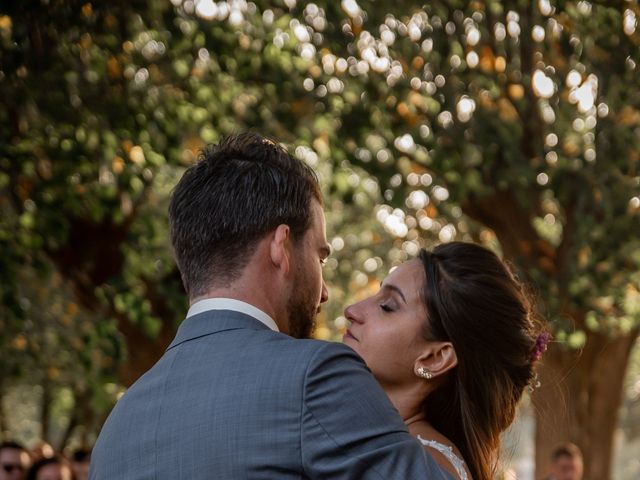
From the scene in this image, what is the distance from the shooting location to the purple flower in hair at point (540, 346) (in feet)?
14.1

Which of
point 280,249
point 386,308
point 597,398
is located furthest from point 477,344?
point 597,398

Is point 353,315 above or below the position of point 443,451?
above

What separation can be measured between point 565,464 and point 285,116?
14.4ft

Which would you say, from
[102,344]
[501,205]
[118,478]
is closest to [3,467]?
[102,344]

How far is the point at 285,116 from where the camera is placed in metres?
9.77

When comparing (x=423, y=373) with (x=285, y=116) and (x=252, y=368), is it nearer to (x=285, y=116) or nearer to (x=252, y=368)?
(x=252, y=368)

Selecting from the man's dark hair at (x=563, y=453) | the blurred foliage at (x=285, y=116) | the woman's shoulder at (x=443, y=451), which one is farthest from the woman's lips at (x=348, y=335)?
the man's dark hair at (x=563, y=453)

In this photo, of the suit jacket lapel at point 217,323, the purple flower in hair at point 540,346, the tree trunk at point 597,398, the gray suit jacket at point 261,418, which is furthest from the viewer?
the tree trunk at point 597,398

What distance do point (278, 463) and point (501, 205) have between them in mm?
9763

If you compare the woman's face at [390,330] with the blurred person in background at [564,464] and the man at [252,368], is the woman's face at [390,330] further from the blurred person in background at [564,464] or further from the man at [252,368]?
the blurred person in background at [564,464]

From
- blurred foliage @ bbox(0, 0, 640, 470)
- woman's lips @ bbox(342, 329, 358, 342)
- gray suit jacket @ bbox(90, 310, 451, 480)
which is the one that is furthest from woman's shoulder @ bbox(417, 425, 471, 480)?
blurred foliage @ bbox(0, 0, 640, 470)

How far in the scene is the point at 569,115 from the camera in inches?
429

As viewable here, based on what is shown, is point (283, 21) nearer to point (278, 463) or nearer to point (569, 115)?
point (569, 115)

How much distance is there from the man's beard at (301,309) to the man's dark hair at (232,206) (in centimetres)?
12
